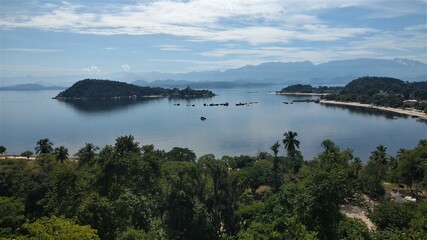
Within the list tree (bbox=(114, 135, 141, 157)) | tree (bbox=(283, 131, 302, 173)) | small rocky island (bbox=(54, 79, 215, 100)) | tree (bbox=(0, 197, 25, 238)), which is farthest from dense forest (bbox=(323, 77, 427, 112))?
tree (bbox=(0, 197, 25, 238))

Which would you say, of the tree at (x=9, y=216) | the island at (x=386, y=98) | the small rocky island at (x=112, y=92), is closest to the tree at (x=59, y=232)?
the tree at (x=9, y=216)

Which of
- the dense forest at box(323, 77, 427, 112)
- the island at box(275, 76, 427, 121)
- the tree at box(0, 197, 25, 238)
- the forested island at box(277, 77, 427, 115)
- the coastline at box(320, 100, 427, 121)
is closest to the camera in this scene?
the tree at box(0, 197, 25, 238)

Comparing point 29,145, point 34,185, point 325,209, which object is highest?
point 325,209

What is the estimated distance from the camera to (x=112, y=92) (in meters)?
167

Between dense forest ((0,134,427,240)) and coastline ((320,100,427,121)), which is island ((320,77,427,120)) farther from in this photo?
dense forest ((0,134,427,240))

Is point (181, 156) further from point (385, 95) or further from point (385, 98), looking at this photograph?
point (385, 95)

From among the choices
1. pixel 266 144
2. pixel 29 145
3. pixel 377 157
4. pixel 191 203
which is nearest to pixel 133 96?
pixel 29 145

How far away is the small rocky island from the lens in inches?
6476

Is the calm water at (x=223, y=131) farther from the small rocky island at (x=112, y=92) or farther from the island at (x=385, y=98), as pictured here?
the small rocky island at (x=112, y=92)

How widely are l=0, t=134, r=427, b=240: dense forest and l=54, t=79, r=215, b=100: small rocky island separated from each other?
140892 millimetres

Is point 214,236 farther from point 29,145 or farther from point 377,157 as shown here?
point 29,145

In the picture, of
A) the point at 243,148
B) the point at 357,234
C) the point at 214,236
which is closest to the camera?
the point at 357,234

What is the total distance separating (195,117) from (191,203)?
248ft

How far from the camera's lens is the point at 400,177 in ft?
98.6
